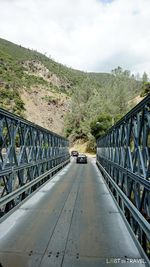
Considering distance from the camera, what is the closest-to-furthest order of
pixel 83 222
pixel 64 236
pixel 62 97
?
pixel 64 236 → pixel 83 222 → pixel 62 97

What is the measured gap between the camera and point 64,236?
6230 millimetres

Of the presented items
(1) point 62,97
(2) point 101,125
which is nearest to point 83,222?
(2) point 101,125

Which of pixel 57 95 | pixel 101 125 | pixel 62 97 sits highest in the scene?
pixel 57 95

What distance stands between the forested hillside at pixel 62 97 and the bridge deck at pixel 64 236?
39.0 m

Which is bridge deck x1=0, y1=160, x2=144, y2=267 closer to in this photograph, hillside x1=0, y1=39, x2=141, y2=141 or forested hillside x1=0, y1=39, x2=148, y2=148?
forested hillside x1=0, y1=39, x2=148, y2=148

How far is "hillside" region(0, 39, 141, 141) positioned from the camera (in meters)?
74.0

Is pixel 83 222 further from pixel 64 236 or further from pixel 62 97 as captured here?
pixel 62 97

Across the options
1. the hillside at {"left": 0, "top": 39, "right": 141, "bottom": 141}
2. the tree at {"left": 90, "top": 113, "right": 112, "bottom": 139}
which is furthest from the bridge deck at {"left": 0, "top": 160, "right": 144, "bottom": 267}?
the hillside at {"left": 0, "top": 39, "right": 141, "bottom": 141}

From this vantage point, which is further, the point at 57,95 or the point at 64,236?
the point at 57,95

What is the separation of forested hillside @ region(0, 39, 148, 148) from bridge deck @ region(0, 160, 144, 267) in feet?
128

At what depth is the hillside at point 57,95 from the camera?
74000 millimetres

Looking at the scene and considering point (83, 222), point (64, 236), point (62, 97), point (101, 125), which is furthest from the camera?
point (62, 97)

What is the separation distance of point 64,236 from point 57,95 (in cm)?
10944

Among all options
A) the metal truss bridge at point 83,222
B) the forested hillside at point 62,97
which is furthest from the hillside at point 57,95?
the metal truss bridge at point 83,222
